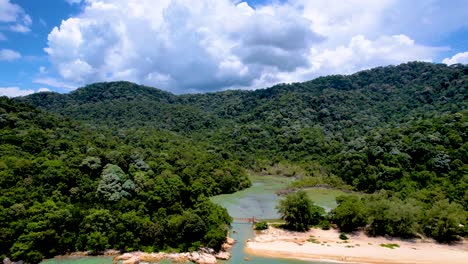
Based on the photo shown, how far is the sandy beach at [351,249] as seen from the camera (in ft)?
130

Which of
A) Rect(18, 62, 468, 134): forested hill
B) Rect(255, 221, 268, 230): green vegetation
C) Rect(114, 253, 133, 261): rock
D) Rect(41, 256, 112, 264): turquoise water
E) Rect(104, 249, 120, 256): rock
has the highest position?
Rect(18, 62, 468, 134): forested hill

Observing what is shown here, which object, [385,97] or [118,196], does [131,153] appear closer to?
[118,196]

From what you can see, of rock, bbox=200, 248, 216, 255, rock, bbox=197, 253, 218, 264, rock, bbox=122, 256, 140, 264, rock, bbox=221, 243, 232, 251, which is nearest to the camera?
rock, bbox=122, 256, 140, 264

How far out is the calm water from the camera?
38.3 m

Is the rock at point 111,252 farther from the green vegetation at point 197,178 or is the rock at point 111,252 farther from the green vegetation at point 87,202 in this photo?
the green vegetation at point 197,178

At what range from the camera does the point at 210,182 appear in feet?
234

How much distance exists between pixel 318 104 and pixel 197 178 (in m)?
96.7

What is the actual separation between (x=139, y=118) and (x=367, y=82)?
12279cm

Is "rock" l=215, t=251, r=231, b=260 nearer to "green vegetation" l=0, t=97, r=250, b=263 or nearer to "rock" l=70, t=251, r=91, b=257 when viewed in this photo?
"green vegetation" l=0, t=97, r=250, b=263

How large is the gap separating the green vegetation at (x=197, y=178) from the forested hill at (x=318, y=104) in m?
2.60

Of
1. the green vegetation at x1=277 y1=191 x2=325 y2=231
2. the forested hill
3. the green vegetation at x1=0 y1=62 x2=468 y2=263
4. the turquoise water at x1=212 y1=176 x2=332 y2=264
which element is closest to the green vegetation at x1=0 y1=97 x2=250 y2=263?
the green vegetation at x1=0 y1=62 x2=468 y2=263

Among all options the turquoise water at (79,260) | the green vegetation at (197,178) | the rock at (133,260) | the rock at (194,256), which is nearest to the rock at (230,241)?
the green vegetation at (197,178)

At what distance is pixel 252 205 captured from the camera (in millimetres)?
64500

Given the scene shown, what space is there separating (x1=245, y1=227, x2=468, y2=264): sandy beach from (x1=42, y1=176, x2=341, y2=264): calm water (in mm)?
1559
